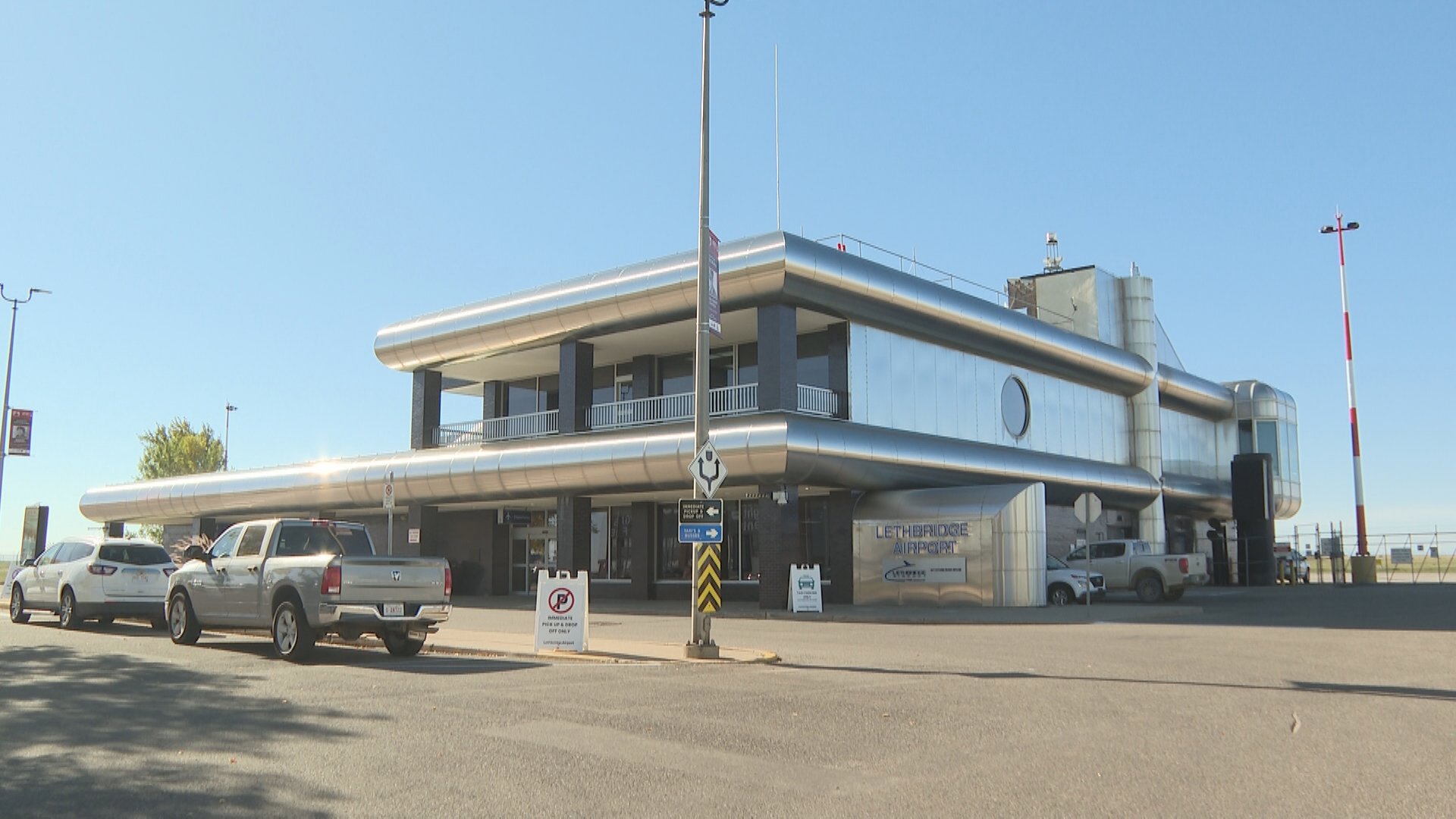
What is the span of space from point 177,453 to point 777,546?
5705 centimetres

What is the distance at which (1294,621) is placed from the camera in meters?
22.5

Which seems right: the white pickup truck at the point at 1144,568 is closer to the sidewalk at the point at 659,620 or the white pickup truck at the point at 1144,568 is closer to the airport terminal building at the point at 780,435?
the sidewalk at the point at 659,620

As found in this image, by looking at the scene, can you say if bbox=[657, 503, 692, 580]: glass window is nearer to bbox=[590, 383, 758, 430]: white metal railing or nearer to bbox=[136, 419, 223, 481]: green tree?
bbox=[590, 383, 758, 430]: white metal railing

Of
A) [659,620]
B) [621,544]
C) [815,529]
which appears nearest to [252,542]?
[659,620]

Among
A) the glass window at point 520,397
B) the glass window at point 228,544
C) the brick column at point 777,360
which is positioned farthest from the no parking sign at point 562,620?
the glass window at point 520,397

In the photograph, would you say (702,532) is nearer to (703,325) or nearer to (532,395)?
(703,325)

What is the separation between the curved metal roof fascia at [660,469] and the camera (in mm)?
26609

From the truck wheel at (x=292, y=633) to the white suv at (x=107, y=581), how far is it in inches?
239

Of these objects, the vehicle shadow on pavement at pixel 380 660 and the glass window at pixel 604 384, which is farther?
the glass window at pixel 604 384

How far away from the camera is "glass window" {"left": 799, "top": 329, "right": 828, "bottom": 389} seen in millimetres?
31469

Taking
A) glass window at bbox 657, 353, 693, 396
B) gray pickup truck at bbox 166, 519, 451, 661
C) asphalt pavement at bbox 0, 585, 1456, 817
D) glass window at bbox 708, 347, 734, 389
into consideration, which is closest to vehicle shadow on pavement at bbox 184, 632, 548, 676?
asphalt pavement at bbox 0, 585, 1456, 817

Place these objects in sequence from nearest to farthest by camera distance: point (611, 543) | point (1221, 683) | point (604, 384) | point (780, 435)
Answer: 1. point (1221, 683)
2. point (780, 435)
3. point (611, 543)
4. point (604, 384)

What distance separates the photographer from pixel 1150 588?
3147 centimetres

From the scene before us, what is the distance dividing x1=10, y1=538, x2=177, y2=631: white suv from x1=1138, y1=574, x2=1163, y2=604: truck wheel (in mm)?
24421
